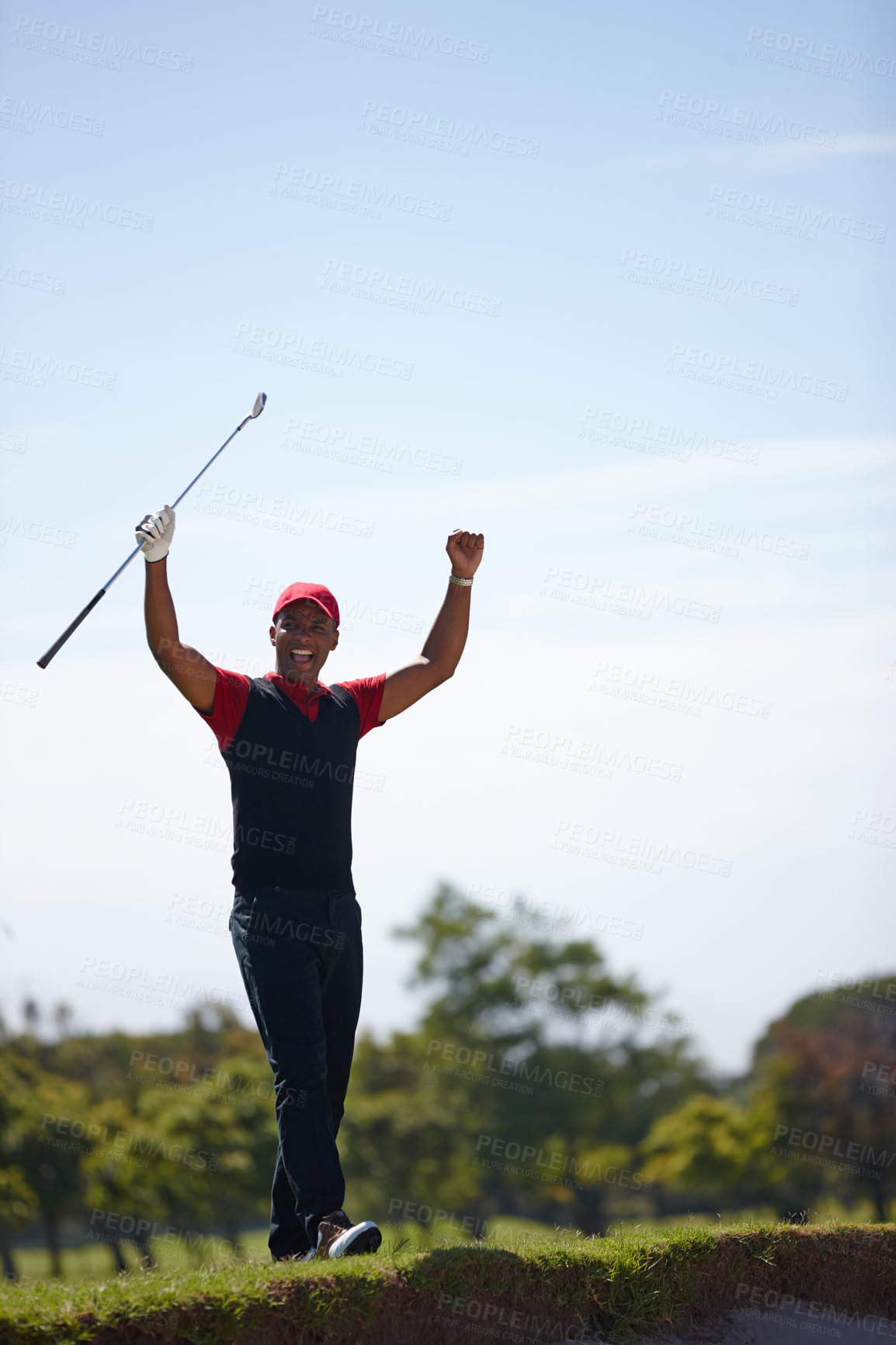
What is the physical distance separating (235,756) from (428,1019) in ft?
210

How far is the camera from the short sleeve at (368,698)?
231 inches

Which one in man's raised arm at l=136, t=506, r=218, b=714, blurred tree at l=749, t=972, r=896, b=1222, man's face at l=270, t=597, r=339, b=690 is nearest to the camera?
man's raised arm at l=136, t=506, r=218, b=714

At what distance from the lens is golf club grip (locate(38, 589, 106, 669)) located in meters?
5.61

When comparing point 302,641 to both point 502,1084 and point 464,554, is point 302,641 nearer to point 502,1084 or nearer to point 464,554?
point 464,554

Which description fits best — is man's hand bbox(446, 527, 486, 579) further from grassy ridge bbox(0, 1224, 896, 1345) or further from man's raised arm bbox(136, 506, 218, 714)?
grassy ridge bbox(0, 1224, 896, 1345)

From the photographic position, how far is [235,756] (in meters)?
5.36

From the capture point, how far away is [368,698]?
233 inches

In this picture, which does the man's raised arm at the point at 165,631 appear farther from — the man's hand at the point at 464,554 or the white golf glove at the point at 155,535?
the man's hand at the point at 464,554

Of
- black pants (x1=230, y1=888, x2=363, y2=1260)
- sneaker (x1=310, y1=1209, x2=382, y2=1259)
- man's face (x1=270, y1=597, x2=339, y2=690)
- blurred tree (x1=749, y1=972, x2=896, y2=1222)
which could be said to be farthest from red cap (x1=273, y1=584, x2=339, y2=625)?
blurred tree (x1=749, y1=972, x2=896, y2=1222)

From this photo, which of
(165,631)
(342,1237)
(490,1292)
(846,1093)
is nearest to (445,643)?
(165,631)

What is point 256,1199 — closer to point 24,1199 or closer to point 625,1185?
point 24,1199

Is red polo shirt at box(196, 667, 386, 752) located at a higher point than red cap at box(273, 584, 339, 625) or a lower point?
lower

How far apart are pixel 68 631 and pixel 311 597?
1.19m

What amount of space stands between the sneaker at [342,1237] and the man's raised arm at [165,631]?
2181 millimetres
